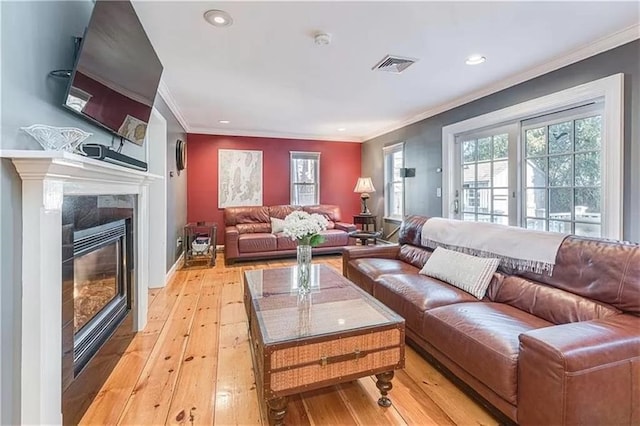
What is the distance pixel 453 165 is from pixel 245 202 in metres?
3.91

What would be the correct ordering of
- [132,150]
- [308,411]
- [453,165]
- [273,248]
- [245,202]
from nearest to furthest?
[308,411] → [132,150] → [453,165] → [273,248] → [245,202]

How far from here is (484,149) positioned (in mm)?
3934

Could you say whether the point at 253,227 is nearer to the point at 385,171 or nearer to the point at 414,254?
the point at 385,171

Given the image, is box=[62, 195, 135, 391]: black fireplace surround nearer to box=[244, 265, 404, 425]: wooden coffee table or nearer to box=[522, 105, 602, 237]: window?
box=[244, 265, 404, 425]: wooden coffee table

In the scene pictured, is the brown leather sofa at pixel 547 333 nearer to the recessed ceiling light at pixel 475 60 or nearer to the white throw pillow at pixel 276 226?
the recessed ceiling light at pixel 475 60

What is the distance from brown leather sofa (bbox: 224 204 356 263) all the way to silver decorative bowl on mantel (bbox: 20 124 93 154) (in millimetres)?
3631

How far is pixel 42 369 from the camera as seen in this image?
1242mm

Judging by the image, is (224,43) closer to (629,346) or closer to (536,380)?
(536,380)

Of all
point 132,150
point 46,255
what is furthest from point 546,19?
point 132,150

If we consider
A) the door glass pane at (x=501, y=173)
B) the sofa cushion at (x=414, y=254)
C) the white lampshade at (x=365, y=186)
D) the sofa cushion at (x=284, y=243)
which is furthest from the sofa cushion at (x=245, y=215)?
the door glass pane at (x=501, y=173)

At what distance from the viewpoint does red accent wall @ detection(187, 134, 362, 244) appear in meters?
5.89

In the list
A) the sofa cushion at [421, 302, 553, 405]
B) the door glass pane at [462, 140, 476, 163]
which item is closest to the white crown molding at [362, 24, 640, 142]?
the door glass pane at [462, 140, 476, 163]

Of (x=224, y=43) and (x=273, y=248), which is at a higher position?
(x=224, y=43)

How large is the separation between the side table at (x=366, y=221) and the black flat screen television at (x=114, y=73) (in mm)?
4460
